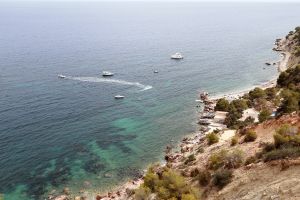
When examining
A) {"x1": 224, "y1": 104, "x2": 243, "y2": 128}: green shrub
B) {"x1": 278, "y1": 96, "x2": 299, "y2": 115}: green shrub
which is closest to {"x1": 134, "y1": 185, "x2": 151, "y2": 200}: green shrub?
{"x1": 278, "y1": 96, "x2": 299, "y2": 115}: green shrub

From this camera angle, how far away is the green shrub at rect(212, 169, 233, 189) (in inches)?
1713

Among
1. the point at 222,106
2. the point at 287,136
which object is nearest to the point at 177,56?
the point at 222,106

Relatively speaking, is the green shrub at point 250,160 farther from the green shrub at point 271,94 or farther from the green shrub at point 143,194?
the green shrub at point 271,94

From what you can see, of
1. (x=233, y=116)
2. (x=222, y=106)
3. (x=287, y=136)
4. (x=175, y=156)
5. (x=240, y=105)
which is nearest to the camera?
(x=287, y=136)

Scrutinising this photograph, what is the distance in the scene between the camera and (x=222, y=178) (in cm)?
4403

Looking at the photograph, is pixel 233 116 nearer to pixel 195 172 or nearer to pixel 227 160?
pixel 195 172

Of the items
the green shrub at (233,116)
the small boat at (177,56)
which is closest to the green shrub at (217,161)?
the green shrub at (233,116)

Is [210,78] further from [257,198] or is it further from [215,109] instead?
[257,198]

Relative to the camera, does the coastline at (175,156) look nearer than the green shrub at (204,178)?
No

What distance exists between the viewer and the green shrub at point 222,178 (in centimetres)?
4350

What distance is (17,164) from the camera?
7762 centimetres

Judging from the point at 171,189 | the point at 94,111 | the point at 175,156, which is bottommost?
the point at 175,156

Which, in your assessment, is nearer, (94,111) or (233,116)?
(233,116)

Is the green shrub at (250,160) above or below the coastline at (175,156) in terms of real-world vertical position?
above
